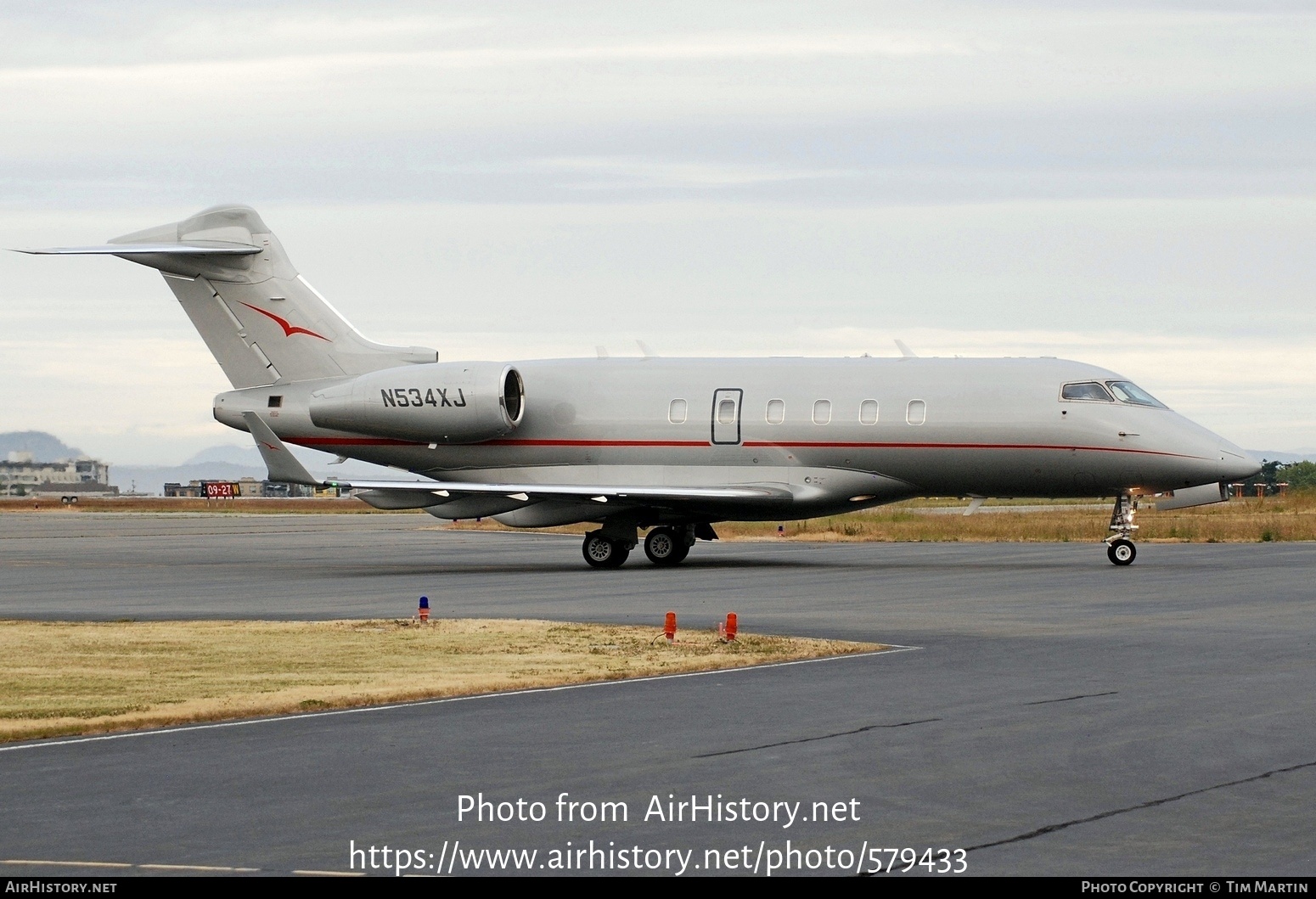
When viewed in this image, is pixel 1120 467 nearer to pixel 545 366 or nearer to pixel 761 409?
pixel 761 409

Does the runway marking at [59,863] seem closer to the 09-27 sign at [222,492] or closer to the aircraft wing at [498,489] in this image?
the aircraft wing at [498,489]

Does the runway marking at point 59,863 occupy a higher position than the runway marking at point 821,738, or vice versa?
the runway marking at point 821,738

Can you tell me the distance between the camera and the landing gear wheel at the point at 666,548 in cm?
3562

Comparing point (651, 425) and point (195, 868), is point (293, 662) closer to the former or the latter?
point (195, 868)

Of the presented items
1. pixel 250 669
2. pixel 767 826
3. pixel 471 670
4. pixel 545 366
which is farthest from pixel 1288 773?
pixel 545 366

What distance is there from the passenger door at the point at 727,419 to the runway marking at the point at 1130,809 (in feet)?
79.5

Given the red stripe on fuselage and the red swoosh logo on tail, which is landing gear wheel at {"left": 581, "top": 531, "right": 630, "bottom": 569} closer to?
the red stripe on fuselage

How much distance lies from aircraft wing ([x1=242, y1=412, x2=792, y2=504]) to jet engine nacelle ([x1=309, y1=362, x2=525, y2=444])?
1.89 m

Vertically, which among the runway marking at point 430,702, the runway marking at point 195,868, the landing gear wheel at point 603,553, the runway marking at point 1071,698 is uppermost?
the landing gear wheel at point 603,553

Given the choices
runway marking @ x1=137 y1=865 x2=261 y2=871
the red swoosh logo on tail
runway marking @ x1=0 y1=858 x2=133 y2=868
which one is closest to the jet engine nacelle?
the red swoosh logo on tail

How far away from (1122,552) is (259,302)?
1920cm

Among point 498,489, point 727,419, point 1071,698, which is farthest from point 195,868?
point 727,419

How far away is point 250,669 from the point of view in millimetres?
16609

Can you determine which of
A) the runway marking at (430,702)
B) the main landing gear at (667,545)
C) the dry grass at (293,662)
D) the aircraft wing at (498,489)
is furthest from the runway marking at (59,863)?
the main landing gear at (667,545)
